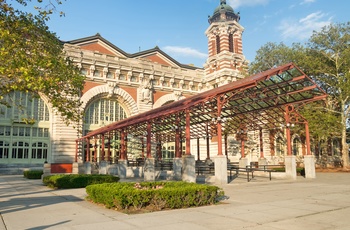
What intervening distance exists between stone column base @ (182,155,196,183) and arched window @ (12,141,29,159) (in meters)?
25.9

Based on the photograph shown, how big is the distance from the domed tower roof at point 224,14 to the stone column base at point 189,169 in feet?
124

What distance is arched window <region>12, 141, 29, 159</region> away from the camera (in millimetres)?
35719

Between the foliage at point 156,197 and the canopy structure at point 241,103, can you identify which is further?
the canopy structure at point 241,103

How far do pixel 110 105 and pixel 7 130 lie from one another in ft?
43.1

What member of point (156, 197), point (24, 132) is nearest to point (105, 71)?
point (24, 132)

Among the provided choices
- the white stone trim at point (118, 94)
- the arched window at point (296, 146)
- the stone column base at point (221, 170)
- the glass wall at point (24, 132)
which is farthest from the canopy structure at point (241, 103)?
the arched window at point (296, 146)

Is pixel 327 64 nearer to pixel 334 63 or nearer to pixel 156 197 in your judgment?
pixel 334 63

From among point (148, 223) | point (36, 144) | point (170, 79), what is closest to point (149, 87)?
point (170, 79)

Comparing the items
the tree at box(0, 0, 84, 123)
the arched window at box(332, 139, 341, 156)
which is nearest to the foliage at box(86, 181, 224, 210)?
the tree at box(0, 0, 84, 123)

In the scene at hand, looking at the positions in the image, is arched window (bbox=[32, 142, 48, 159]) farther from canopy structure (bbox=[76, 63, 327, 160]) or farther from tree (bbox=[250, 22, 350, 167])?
tree (bbox=[250, 22, 350, 167])

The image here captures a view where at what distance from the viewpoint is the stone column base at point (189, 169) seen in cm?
1833

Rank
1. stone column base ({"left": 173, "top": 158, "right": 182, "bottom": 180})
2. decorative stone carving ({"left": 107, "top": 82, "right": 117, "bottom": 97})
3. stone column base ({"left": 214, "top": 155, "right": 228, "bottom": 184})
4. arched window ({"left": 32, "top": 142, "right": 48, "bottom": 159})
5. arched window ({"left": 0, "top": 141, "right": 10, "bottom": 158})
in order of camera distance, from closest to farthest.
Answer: stone column base ({"left": 214, "top": 155, "right": 228, "bottom": 184}), stone column base ({"left": 173, "top": 158, "right": 182, "bottom": 180}), arched window ({"left": 0, "top": 141, "right": 10, "bottom": 158}), arched window ({"left": 32, "top": 142, "right": 48, "bottom": 159}), decorative stone carving ({"left": 107, "top": 82, "right": 117, "bottom": 97})

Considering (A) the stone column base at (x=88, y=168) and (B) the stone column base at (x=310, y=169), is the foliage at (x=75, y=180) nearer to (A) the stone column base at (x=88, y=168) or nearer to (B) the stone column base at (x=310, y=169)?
(A) the stone column base at (x=88, y=168)

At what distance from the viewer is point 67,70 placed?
14.1 m
